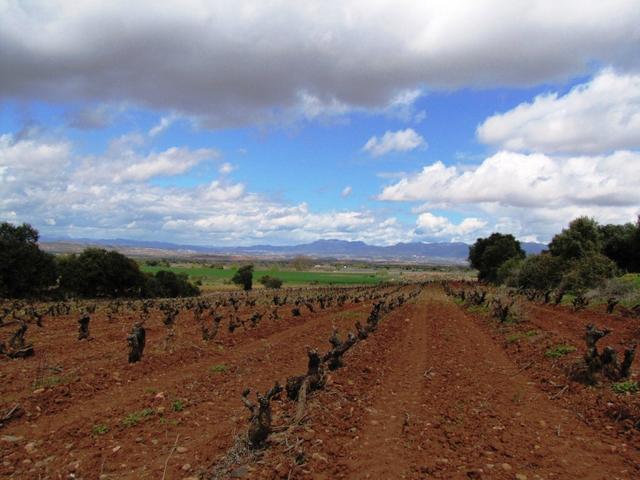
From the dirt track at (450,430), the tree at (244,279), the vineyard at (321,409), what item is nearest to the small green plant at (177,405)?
the vineyard at (321,409)

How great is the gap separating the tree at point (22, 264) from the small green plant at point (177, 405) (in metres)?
48.5

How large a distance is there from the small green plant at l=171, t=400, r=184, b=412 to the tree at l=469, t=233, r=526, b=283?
235ft

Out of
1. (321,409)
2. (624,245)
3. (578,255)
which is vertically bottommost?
(321,409)

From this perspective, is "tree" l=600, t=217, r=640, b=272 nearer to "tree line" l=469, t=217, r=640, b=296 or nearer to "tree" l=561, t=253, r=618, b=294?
"tree line" l=469, t=217, r=640, b=296

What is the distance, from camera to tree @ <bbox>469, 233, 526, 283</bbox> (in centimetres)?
7884

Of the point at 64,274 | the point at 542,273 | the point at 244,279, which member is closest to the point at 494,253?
the point at 542,273

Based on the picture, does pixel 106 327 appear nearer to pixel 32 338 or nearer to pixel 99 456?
pixel 32 338

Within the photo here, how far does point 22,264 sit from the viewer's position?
51125 mm

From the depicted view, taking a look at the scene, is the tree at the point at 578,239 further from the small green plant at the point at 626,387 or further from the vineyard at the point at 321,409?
the small green plant at the point at 626,387

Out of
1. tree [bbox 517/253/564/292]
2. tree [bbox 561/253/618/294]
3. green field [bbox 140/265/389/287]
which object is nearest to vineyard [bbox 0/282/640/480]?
tree [bbox 561/253/618/294]


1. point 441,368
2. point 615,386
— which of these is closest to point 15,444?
point 441,368

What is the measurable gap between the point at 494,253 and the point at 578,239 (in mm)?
32181

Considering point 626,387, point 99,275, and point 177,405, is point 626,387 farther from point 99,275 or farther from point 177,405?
point 99,275

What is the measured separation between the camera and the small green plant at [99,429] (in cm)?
788
